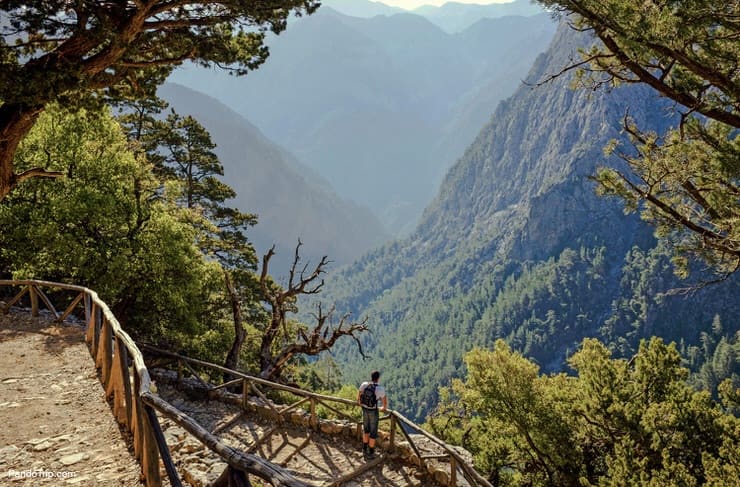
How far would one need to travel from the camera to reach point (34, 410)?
770cm

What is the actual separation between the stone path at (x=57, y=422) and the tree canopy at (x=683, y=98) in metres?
9.68

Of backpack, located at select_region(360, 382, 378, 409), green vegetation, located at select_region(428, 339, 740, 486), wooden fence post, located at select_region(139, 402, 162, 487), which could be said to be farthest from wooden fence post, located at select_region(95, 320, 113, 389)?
green vegetation, located at select_region(428, 339, 740, 486)

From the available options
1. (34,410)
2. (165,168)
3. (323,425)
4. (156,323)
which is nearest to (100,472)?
(34,410)

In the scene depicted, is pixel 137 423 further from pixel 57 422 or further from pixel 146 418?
pixel 57 422

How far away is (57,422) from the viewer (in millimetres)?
7258

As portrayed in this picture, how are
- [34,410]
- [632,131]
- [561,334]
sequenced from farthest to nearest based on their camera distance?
[561,334] < [632,131] < [34,410]

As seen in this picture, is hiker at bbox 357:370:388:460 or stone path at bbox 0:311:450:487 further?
hiker at bbox 357:370:388:460

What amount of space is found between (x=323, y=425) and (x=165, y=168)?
21451 millimetres

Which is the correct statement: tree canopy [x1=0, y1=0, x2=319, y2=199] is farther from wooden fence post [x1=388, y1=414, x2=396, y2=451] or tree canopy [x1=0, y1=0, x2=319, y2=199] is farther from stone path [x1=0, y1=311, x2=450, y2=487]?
wooden fence post [x1=388, y1=414, x2=396, y2=451]

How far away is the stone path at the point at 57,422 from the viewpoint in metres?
5.86

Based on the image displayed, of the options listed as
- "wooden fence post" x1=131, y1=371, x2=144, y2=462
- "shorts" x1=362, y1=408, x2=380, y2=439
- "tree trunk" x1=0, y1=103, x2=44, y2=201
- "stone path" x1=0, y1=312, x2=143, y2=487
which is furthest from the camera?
"shorts" x1=362, y1=408, x2=380, y2=439

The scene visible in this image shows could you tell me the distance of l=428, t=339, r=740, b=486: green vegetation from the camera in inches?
637

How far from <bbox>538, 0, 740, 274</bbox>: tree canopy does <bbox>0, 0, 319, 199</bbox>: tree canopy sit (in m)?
6.31

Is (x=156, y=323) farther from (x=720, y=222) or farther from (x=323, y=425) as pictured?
(x=720, y=222)
